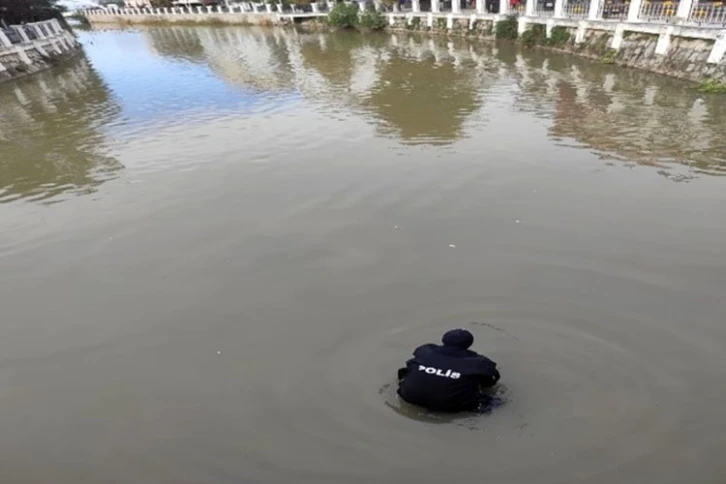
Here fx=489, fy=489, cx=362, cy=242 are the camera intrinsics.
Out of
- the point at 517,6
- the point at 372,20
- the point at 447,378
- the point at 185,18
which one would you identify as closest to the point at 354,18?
the point at 372,20

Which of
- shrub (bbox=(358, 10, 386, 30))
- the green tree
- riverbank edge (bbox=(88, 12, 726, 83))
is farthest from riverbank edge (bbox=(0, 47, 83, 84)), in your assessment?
riverbank edge (bbox=(88, 12, 726, 83))

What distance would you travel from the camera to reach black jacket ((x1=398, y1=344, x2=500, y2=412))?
4270mm

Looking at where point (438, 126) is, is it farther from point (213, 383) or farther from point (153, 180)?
point (213, 383)

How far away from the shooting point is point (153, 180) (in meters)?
10.6

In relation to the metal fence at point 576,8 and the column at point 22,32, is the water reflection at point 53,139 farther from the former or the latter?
the metal fence at point 576,8

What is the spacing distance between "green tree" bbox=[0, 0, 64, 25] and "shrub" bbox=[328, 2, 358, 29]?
75.9ft

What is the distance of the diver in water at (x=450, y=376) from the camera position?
4.27m

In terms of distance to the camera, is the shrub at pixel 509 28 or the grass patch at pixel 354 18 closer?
the shrub at pixel 509 28

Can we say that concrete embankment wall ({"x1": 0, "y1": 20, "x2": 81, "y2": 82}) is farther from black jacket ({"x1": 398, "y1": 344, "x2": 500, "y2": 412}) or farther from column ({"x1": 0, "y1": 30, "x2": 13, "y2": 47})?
black jacket ({"x1": 398, "y1": 344, "x2": 500, "y2": 412})

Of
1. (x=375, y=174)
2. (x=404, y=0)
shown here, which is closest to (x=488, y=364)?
(x=375, y=174)

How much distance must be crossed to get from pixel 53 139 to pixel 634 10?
20.7 metres

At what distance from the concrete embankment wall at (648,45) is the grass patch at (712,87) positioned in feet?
0.61

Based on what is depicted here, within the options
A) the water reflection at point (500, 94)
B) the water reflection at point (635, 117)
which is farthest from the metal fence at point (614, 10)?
the water reflection at point (635, 117)

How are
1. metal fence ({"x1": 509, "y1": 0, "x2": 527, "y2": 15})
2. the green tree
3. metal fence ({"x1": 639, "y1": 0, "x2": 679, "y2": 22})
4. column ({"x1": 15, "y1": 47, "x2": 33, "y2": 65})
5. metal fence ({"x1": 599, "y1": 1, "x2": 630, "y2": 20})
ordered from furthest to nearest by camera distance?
the green tree < column ({"x1": 15, "y1": 47, "x2": 33, "y2": 65}) < metal fence ({"x1": 509, "y1": 0, "x2": 527, "y2": 15}) < metal fence ({"x1": 599, "y1": 1, "x2": 630, "y2": 20}) < metal fence ({"x1": 639, "y1": 0, "x2": 679, "y2": 22})
